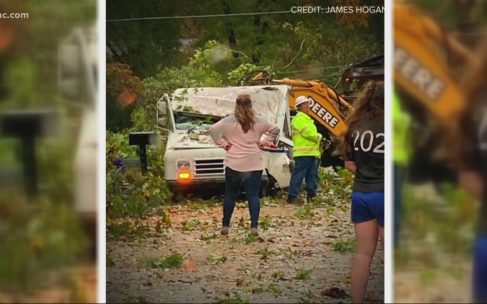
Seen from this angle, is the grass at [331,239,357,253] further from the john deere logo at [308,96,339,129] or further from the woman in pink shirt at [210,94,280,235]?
the john deere logo at [308,96,339,129]

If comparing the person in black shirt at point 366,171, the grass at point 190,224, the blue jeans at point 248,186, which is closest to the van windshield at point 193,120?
the blue jeans at point 248,186

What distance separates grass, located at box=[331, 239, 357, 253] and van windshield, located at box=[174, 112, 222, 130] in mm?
1182

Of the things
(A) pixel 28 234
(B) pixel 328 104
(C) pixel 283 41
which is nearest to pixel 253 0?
→ (C) pixel 283 41

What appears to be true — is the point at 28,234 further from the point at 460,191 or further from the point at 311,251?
the point at 460,191

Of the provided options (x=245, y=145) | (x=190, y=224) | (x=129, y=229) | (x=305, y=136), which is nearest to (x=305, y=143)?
(x=305, y=136)

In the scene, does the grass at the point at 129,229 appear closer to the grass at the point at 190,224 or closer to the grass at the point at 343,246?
the grass at the point at 190,224

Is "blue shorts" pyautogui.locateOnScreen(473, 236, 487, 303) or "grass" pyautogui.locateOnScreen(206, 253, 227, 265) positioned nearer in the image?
"blue shorts" pyautogui.locateOnScreen(473, 236, 487, 303)

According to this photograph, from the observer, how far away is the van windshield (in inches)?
244

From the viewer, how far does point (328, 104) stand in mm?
6180

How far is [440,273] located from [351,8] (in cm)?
188

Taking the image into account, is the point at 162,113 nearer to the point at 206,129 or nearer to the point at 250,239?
the point at 206,129

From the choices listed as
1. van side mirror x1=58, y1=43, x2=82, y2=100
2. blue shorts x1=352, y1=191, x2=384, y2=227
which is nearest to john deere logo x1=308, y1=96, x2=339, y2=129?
blue shorts x1=352, y1=191, x2=384, y2=227

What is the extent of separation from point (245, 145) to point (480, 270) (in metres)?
1.77

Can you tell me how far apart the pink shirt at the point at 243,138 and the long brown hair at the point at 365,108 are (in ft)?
1.55
